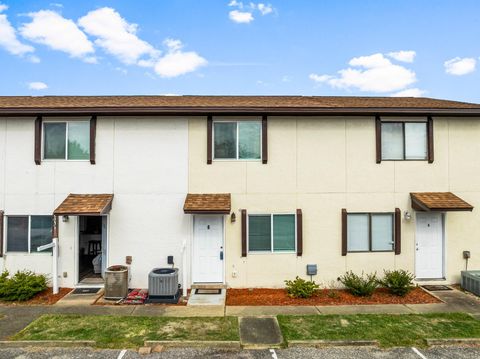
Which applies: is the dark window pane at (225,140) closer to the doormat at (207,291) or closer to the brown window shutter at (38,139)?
the doormat at (207,291)

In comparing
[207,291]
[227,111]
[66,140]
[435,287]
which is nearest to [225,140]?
[227,111]

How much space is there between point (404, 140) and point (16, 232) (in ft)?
45.1

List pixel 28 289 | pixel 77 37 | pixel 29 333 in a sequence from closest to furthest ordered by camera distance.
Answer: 1. pixel 29 333
2. pixel 28 289
3. pixel 77 37

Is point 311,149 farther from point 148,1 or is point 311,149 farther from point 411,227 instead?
point 148,1

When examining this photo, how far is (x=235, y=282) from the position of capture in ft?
35.1

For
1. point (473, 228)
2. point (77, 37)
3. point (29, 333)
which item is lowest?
point (29, 333)

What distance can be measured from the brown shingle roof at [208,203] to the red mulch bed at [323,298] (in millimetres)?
2710

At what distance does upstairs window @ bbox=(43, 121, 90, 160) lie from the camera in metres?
10.8

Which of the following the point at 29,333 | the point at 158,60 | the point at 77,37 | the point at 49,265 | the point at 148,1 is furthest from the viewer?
the point at 158,60

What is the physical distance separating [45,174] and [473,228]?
15049 mm

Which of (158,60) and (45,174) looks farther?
(158,60)

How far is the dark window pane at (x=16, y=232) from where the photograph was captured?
35.1 feet

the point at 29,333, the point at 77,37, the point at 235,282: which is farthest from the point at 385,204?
the point at 77,37

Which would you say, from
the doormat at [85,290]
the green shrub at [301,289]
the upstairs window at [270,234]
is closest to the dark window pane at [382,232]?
the green shrub at [301,289]
